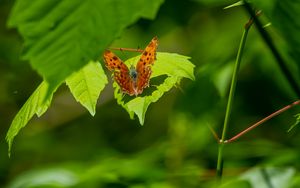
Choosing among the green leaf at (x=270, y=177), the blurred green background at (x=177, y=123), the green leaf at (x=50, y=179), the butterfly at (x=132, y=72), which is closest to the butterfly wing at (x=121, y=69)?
the butterfly at (x=132, y=72)

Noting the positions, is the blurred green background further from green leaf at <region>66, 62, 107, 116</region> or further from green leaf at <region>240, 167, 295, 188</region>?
green leaf at <region>66, 62, 107, 116</region>

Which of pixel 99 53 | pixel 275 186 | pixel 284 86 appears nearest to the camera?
pixel 99 53

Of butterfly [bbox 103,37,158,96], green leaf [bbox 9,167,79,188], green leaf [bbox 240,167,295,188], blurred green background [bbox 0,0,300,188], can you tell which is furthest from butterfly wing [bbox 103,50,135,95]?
green leaf [bbox 9,167,79,188]

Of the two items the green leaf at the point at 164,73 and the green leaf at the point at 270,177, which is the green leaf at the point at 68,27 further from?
the green leaf at the point at 270,177

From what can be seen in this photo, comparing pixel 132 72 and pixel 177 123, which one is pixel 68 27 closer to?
pixel 132 72

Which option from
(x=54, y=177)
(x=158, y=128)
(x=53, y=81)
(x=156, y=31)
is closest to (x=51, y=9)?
(x=53, y=81)

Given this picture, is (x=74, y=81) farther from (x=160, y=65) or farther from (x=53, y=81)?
(x=53, y=81)
